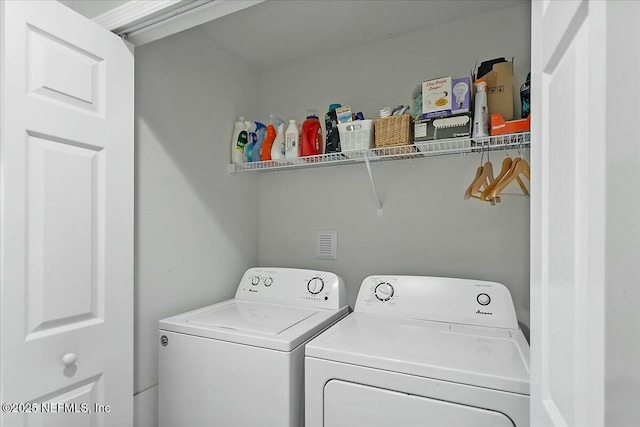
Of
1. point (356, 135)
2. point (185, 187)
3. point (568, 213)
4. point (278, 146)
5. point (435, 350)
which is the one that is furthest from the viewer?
point (278, 146)

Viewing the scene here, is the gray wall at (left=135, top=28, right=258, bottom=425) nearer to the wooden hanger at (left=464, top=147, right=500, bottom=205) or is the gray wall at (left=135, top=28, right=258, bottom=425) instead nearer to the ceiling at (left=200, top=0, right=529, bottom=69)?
the ceiling at (left=200, top=0, right=529, bottom=69)

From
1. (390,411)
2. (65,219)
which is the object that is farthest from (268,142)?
(390,411)

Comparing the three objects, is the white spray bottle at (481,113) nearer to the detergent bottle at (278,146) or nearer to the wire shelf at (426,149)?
the wire shelf at (426,149)

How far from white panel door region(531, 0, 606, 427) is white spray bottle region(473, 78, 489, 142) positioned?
753 millimetres

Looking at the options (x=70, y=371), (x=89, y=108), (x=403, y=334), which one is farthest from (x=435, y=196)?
(x=70, y=371)

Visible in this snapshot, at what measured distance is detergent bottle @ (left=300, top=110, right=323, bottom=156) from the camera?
1911 mm

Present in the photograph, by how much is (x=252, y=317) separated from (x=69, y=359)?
743mm

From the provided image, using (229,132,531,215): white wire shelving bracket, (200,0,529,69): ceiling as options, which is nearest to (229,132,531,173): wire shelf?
(229,132,531,215): white wire shelving bracket

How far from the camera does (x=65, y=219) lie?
1.18 meters

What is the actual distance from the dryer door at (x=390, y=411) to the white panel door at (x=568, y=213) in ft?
1.19

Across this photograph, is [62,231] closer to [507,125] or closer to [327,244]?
[327,244]

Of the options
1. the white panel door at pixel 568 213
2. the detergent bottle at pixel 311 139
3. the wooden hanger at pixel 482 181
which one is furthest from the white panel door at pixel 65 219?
the wooden hanger at pixel 482 181

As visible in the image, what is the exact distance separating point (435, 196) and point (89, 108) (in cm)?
170

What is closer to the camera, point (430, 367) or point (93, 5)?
point (430, 367)
